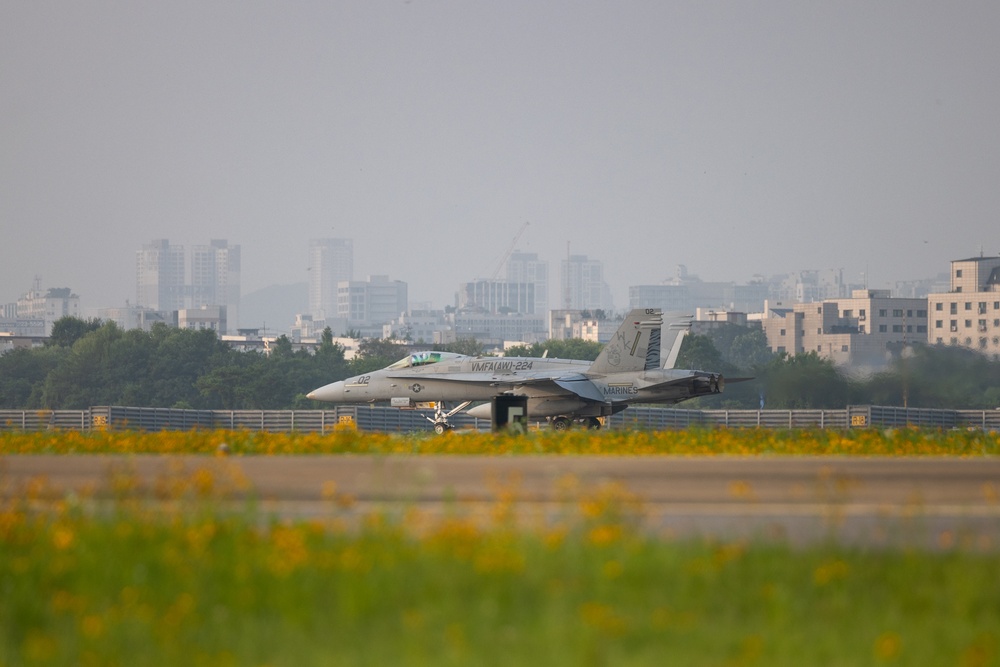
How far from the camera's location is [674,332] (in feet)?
165

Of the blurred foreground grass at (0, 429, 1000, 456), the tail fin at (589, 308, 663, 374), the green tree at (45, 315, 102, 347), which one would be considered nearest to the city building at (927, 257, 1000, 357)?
the green tree at (45, 315, 102, 347)

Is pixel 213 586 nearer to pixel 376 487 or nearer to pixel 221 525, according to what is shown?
pixel 221 525

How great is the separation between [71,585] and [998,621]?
6.63 m

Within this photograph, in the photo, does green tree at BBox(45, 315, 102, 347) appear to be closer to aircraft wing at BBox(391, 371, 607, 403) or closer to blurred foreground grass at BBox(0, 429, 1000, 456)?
aircraft wing at BBox(391, 371, 607, 403)

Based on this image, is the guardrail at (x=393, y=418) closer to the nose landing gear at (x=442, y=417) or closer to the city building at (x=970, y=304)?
the nose landing gear at (x=442, y=417)

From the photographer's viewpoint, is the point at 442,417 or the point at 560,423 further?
the point at 442,417

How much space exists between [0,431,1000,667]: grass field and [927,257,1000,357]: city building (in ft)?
505

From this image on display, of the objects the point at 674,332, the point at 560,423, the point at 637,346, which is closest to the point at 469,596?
the point at 560,423

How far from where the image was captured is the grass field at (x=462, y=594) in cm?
816

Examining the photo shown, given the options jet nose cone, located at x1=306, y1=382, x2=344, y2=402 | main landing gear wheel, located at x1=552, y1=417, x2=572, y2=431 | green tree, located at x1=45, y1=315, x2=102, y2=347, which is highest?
green tree, located at x1=45, y1=315, x2=102, y2=347

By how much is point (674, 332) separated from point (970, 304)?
126 metres

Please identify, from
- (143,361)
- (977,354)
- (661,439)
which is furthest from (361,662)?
(143,361)

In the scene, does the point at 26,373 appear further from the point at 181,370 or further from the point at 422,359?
the point at 422,359

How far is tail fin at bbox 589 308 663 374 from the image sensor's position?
41594 mm
